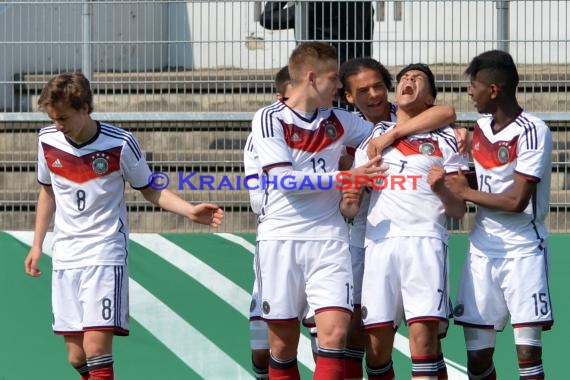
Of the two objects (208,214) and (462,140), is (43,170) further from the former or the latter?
(462,140)

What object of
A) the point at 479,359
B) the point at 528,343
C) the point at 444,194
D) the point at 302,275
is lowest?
the point at 479,359

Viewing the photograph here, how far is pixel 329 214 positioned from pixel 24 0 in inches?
229

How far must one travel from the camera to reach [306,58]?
7.14 meters

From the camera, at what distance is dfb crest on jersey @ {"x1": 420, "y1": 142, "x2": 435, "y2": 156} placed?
282 inches

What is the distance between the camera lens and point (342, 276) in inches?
277

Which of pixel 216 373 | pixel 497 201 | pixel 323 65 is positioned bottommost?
pixel 216 373

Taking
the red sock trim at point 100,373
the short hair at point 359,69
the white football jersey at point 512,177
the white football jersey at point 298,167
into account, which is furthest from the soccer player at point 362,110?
the red sock trim at point 100,373

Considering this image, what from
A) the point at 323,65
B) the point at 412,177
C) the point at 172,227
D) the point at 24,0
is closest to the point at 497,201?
the point at 412,177

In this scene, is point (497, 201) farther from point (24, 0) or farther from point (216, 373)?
point (24, 0)

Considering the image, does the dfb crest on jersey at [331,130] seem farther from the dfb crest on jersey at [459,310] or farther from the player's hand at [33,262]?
the player's hand at [33,262]

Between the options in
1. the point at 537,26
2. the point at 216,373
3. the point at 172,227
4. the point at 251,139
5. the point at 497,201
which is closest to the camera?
the point at 497,201

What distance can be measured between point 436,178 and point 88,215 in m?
1.86

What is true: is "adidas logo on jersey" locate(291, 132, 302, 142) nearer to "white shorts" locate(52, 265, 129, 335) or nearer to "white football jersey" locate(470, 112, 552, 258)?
"white football jersey" locate(470, 112, 552, 258)

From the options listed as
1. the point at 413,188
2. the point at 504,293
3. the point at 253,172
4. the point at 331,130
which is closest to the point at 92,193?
the point at 253,172
